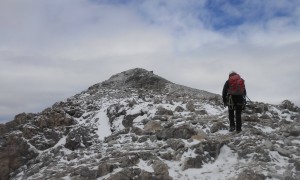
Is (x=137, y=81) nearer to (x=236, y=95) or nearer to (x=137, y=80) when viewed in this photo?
(x=137, y=80)

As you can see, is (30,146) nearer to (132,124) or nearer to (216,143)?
(132,124)

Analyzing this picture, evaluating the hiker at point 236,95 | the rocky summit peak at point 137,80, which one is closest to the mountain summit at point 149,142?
the hiker at point 236,95

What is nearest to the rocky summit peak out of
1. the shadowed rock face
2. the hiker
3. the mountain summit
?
the shadowed rock face

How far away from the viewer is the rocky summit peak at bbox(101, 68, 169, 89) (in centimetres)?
2934

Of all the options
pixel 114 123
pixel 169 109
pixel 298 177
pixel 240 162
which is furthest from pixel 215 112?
pixel 298 177

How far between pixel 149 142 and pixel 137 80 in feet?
48.5

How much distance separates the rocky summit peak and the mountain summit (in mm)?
4844

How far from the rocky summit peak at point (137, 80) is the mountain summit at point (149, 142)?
15.9ft

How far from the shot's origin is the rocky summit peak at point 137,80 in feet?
96.3

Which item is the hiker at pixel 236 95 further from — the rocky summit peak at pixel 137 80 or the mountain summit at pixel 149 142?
the rocky summit peak at pixel 137 80

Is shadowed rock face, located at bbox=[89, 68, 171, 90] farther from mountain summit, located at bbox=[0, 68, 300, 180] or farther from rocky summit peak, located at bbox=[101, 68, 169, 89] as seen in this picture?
mountain summit, located at bbox=[0, 68, 300, 180]

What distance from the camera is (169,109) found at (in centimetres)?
1936

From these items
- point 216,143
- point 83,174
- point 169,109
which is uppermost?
point 169,109

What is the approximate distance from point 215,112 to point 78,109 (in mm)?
7697
